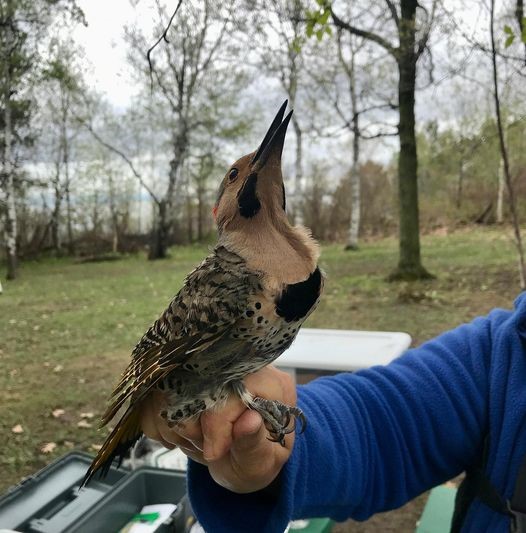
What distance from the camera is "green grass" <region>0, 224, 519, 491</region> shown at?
2979 mm

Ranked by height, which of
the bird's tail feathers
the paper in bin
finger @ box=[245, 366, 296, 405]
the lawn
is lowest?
the paper in bin

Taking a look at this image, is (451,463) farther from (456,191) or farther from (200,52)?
(456,191)

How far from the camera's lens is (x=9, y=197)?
8.80 ft

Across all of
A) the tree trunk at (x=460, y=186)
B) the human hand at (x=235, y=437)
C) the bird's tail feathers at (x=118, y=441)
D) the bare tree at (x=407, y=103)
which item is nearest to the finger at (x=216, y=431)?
the human hand at (x=235, y=437)

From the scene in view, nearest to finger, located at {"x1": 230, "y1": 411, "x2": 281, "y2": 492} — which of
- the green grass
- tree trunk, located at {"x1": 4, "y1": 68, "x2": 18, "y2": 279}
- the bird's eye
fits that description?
the green grass

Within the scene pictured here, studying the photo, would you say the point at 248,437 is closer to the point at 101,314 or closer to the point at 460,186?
the point at 101,314

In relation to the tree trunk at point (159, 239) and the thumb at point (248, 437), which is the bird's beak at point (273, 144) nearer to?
the thumb at point (248, 437)

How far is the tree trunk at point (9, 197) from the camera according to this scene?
2438mm

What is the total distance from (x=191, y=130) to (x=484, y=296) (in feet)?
13.4

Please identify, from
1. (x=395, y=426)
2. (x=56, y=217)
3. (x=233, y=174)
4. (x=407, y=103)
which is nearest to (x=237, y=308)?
(x=233, y=174)

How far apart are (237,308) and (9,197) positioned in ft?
7.41

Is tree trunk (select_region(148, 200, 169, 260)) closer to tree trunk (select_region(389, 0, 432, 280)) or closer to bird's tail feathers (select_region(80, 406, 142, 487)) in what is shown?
tree trunk (select_region(389, 0, 432, 280))

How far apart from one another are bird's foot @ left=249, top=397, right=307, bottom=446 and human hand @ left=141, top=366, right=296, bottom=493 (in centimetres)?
1

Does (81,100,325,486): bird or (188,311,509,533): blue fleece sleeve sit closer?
(81,100,325,486): bird
